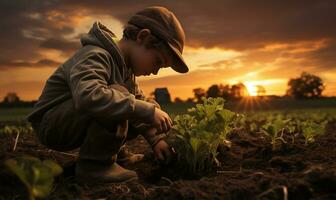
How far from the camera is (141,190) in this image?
9.56 feet

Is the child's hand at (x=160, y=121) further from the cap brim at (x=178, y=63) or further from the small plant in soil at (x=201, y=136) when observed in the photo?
the cap brim at (x=178, y=63)

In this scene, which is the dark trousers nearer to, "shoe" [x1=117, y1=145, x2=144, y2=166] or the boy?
the boy

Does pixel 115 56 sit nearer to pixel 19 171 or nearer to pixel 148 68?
pixel 148 68

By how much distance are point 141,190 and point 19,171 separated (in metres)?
0.97

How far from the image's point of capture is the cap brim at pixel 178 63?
3633 millimetres

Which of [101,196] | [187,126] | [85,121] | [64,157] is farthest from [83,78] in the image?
[64,157]

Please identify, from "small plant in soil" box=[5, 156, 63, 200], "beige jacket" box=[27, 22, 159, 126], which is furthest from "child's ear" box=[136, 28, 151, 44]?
"small plant in soil" box=[5, 156, 63, 200]

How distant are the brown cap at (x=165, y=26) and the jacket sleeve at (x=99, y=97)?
536mm

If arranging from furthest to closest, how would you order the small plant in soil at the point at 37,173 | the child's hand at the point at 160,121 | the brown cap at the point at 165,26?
the brown cap at the point at 165,26 < the child's hand at the point at 160,121 < the small plant in soil at the point at 37,173

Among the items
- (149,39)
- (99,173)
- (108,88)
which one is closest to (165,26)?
(149,39)

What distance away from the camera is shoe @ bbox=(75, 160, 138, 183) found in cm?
355

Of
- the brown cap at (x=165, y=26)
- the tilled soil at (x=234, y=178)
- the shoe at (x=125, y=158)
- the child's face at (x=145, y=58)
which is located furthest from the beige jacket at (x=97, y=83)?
the shoe at (x=125, y=158)

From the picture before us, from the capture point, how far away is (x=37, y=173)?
2.10 meters

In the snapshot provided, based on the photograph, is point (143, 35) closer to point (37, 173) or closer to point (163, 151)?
point (163, 151)
